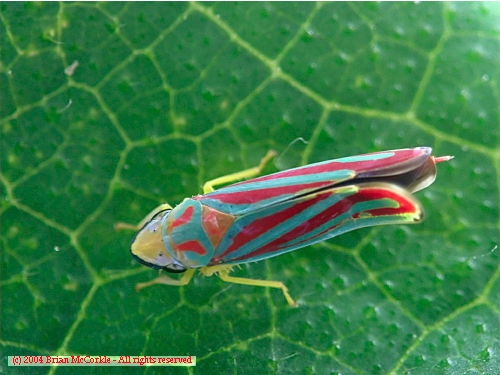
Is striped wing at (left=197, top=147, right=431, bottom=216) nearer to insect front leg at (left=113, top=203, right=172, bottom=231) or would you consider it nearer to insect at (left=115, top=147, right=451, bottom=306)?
insect at (left=115, top=147, right=451, bottom=306)

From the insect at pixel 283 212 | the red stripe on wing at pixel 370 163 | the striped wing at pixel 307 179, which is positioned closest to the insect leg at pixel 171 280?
the insect at pixel 283 212

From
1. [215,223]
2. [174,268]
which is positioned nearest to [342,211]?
[215,223]

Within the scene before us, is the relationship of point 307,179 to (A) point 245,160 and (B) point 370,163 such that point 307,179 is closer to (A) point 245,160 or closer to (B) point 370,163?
(B) point 370,163

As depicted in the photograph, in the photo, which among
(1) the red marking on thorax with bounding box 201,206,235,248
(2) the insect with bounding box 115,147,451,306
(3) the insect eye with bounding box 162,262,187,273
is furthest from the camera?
(3) the insect eye with bounding box 162,262,187,273

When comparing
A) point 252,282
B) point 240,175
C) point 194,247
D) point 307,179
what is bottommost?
point 252,282

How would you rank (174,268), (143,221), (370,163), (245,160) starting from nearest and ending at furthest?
(370,163), (174,268), (143,221), (245,160)

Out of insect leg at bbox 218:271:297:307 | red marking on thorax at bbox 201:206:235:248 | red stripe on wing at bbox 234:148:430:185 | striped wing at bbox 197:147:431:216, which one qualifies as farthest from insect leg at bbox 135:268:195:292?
red stripe on wing at bbox 234:148:430:185
